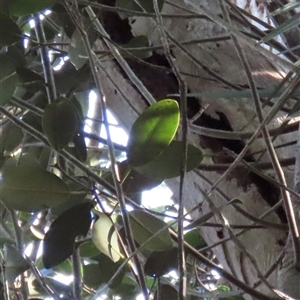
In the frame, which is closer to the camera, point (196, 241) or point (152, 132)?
point (152, 132)

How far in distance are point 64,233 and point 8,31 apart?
28 cm

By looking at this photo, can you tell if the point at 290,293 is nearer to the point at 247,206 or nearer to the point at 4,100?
the point at 247,206

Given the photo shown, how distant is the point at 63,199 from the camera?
0.60m

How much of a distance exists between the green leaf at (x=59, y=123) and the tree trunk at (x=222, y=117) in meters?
0.15

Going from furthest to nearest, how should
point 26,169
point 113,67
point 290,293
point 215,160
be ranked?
point 113,67 < point 215,160 < point 26,169 < point 290,293

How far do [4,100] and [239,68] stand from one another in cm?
31

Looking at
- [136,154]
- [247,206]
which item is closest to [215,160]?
[247,206]

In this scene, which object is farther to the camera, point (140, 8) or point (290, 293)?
point (140, 8)

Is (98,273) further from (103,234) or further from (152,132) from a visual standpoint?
(152,132)

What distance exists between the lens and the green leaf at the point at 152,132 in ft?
1.73

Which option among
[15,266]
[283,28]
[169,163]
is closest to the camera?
[283,28]

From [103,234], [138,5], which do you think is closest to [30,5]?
[138,5]

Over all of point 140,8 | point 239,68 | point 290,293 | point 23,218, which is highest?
point 140,8

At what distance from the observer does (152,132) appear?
0.54m
